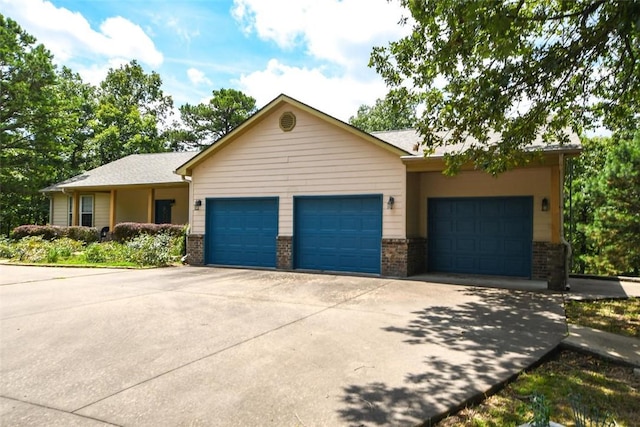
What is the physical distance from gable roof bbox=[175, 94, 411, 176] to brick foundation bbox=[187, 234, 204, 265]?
2191 millimetres

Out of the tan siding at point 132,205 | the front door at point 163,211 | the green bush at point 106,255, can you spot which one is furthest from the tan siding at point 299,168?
the tan siding at point 132,205

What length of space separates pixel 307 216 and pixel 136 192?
12744 mm

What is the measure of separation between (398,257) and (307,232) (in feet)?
9.37

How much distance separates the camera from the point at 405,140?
13.2m

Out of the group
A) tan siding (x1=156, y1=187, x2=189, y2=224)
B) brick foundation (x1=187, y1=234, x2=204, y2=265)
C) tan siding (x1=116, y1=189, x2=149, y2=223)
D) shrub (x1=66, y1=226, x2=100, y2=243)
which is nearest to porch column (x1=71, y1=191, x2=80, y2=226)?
shrub (x1=66, y1=226, x2=100, y2=243)

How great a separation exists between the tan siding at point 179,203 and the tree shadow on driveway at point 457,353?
14.8 m

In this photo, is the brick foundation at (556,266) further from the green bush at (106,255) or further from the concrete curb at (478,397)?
the green bush at (106,255)

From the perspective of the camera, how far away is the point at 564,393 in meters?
3.61

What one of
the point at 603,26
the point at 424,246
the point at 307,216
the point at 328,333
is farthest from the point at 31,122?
the point at 603,26

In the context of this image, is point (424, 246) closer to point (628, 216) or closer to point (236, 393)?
point (628, 216)

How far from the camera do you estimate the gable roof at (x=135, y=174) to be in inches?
719

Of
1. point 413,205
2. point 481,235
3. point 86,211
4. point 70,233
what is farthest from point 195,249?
point 86,211

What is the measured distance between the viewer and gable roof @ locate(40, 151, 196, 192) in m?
18.2

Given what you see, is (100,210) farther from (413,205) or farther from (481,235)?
(481,235)
